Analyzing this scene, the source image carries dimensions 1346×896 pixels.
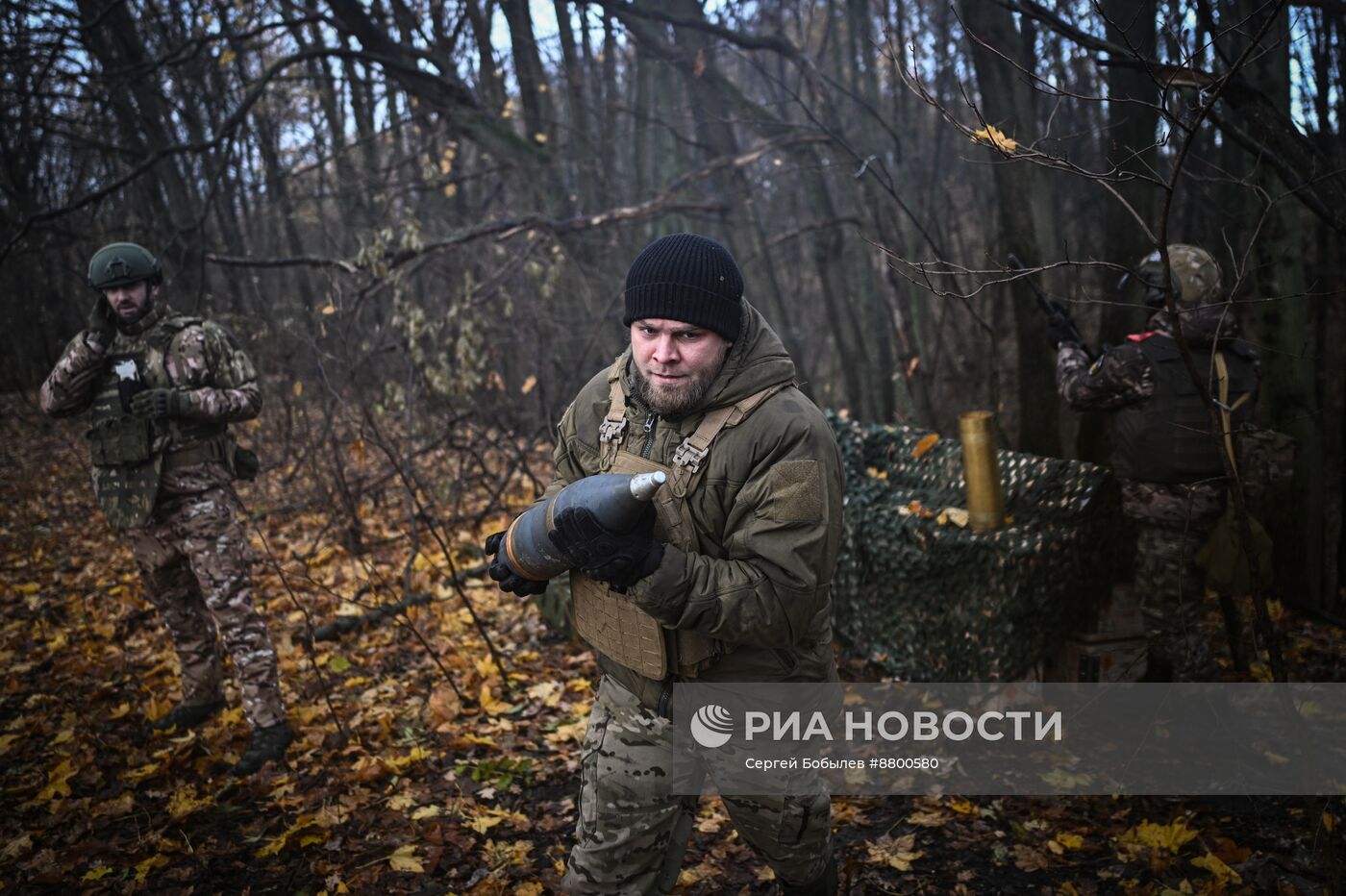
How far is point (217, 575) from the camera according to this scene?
13.3 ft

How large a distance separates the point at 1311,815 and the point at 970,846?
4.12ft

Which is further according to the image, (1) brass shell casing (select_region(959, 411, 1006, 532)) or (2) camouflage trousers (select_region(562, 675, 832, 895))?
(1) brass shell casing (select_region(959, 411, 1006, 532))

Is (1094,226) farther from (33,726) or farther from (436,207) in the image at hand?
(33,726)

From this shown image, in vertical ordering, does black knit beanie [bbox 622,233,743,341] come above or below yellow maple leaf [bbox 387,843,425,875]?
above

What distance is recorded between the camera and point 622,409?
2340 mm

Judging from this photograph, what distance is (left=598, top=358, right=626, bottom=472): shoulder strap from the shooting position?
2.31 m

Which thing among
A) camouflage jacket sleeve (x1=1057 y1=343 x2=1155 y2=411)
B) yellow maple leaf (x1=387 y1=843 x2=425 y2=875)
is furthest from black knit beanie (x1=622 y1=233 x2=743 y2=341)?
camouflage jacket sleeve (x1=1057 y1=343 x2=1155 y2=411)

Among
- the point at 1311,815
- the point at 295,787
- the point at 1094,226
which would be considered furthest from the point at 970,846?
the point at 1094,226

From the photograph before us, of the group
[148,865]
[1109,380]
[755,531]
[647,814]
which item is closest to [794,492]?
[755,531]

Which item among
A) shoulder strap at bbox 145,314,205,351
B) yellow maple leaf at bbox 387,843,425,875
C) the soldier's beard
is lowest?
yellow maple leaf at bbox 387,843,425,875

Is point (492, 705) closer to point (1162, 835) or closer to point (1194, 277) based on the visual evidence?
point (1162, 835)

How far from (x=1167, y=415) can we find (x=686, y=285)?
287cm

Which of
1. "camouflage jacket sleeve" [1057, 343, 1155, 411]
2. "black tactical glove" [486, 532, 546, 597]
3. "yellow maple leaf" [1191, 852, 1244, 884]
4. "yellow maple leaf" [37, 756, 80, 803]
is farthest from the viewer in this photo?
"camouflage jacket sleeve" [1057, 343, 1155, 411]

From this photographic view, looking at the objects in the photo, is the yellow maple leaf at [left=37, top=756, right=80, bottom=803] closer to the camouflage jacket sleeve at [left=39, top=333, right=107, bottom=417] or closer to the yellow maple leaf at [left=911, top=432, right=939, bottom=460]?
the camouflage jacket sleeve at [left=39, top=333, right=107, bottom=417]
